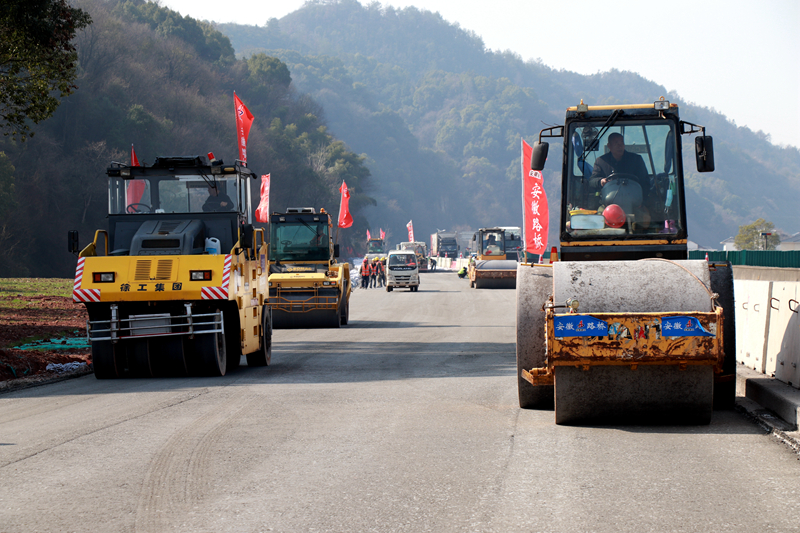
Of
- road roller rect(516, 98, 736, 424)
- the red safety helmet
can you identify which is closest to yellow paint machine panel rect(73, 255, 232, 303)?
road roller rect(516, 98, 736, 424)

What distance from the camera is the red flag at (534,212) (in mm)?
31453

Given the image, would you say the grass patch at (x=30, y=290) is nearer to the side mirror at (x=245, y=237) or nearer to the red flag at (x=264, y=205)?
the red flag at (x=264, y=205)

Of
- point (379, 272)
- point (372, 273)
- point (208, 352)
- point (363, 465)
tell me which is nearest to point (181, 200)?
point (208, 352)

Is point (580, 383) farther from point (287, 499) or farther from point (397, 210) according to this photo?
point (397, 210)

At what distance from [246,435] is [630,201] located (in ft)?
17.5

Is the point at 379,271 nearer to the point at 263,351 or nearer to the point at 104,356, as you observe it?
the point at 263,351

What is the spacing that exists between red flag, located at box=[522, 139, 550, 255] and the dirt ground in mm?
15926

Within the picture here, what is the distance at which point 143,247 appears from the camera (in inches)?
495

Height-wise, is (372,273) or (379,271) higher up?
(379,271)

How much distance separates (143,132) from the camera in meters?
61.4

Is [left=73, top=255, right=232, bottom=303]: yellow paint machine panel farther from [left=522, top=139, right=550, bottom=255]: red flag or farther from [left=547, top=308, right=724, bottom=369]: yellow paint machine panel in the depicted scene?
[left=522, top=139, right=550, bottom=255]: red flag

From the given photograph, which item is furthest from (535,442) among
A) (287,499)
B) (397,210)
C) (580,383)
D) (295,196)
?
(397,210)

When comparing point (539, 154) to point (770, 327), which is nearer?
point (539, 154)

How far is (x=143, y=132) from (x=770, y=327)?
5665cm
